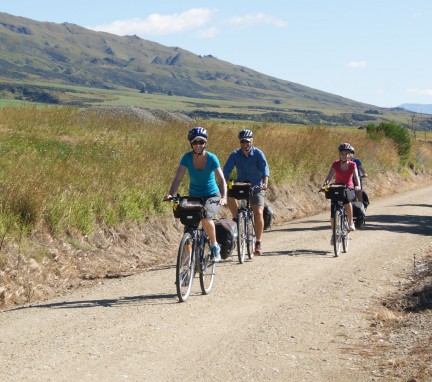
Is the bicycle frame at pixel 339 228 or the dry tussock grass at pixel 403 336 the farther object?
the bicycle frame at pixel 339 228

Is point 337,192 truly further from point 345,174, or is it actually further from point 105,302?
point 105,302

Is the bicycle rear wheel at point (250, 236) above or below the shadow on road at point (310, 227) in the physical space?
above

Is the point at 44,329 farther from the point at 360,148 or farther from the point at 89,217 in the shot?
the point at 360,148

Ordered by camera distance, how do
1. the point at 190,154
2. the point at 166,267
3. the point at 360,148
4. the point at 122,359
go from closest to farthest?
1. the point at 122,359
2. the point at 190,154
3. the point at 166,267
4. the point at 360,148

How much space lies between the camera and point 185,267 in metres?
10.3

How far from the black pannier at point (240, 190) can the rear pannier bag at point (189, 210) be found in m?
3.35

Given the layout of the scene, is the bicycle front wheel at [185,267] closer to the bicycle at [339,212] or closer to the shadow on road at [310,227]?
the bicycle at [339,212]

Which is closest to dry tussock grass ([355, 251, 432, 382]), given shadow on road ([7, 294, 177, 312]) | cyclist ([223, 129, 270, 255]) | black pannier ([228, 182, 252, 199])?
shadow on road ([7, 294, 177, 312])

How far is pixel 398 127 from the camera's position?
4228 centimetres

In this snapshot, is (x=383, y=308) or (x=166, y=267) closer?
(x=383, y=308)

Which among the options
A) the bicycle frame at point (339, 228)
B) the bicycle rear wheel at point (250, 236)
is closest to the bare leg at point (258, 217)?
the bicycle rear wheel at point (250, 236)

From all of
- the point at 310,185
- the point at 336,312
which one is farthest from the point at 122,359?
the point at 310,185

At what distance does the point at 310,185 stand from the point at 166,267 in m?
12.9

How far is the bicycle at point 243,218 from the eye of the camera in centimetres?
1357
